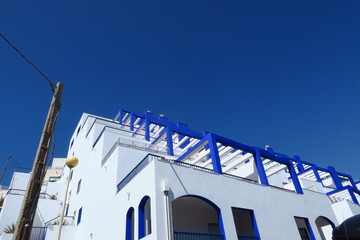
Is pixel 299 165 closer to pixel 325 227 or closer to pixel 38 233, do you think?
pixel 325 227

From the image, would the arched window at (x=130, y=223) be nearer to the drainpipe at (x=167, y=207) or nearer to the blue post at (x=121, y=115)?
the drainpipe at (x=167, y=207)

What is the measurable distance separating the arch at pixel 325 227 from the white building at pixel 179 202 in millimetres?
63

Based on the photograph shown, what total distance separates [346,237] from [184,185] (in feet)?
23.1

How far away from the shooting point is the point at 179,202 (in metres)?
13.5

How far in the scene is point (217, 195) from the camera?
39.0ft

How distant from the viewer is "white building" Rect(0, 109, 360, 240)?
1088cm

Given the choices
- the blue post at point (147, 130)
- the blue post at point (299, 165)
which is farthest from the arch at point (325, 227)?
the blue post at point (147, 130)

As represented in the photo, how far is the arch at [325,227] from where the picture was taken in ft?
54.1

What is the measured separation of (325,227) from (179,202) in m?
11.7

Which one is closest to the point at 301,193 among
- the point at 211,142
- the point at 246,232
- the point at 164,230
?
the point at 246,232

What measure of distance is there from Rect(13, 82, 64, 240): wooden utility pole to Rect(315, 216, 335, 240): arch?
56.9 ft

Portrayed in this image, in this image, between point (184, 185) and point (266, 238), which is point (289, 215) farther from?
point (184, 185)

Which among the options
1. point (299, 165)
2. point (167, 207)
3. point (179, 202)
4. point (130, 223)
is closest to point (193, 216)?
point (179, 202)

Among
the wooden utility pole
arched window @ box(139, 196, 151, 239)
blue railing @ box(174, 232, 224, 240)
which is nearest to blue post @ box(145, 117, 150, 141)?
arched window @ box(139, 196, 151, 239)
